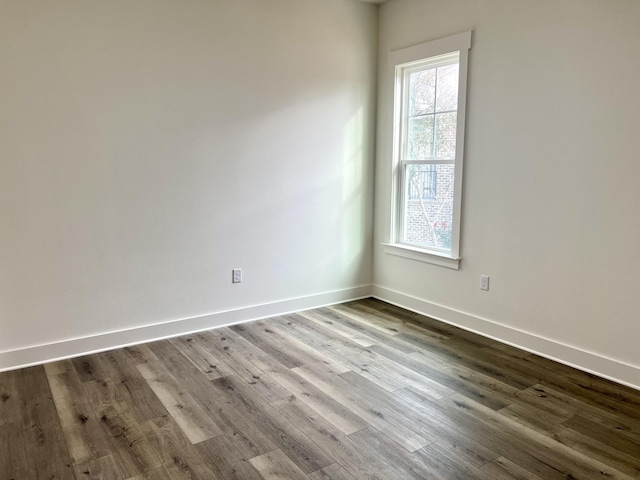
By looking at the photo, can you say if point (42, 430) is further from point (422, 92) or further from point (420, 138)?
point (422, 92)

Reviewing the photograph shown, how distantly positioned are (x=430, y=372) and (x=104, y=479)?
1.94 m

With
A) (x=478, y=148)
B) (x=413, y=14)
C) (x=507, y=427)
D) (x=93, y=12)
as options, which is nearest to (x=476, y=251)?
(x=478, y=148)

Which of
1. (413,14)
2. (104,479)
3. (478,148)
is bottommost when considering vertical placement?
(104,479)

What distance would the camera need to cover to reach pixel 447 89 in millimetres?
3939

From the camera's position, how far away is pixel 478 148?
3.65 m

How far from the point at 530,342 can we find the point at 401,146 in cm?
201

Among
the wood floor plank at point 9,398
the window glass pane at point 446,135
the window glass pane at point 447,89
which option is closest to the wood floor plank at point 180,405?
the wood floor plank at point 9,398

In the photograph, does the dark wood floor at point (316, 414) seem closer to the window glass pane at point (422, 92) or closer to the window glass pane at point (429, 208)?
the window glass pane at point (429, 208)

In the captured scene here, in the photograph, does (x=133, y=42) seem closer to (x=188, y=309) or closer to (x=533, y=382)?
(x=188, y=309)

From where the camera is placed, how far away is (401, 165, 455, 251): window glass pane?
4012 mm

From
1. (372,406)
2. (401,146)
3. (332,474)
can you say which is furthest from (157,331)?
(401,146)

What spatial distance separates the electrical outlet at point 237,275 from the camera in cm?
392

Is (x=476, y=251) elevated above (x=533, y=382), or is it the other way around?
(x=476, y=251)

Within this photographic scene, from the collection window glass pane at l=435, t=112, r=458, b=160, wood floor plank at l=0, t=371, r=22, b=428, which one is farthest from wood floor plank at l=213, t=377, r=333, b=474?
window glass pane at l=435, t=112, r=458, b=160
